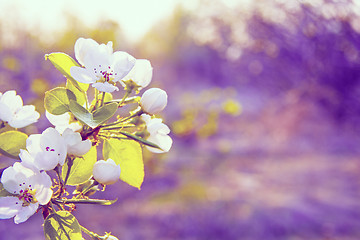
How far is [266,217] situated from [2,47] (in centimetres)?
408

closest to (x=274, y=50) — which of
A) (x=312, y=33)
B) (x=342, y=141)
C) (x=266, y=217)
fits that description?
(x=312, y=33)

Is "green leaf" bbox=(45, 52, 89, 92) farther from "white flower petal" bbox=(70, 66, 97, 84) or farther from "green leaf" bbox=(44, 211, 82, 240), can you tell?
"green leaf" bbox=(44, 211, 82, 240)

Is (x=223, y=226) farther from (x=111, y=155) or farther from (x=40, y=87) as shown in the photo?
(x=111, y=155)

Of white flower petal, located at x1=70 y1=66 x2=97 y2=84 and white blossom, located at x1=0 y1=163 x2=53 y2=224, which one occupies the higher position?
white flower petal, located at x1=70 y1=66 x2=97 y2=84

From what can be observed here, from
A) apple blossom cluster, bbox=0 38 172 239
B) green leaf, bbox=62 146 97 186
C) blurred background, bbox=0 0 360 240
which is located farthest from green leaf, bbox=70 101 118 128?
blurred background, bbox=0 0 360 240

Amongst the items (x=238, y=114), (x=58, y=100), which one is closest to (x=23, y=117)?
(x=58, y=100)

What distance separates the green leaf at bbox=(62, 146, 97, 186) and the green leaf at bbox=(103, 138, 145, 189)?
30mm

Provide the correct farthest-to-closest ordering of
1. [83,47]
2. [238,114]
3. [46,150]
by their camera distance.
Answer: [238,114] → [83,47] → [46,150]

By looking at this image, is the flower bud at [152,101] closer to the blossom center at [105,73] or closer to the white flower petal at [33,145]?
the blossom center at [105,73]

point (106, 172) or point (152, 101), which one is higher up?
point (152, 101)

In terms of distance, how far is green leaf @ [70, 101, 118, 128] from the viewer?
0.54 m

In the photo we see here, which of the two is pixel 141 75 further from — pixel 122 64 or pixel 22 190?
pixel 22 190

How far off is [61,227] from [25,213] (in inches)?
2.8

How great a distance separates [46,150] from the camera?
0.55 meters
